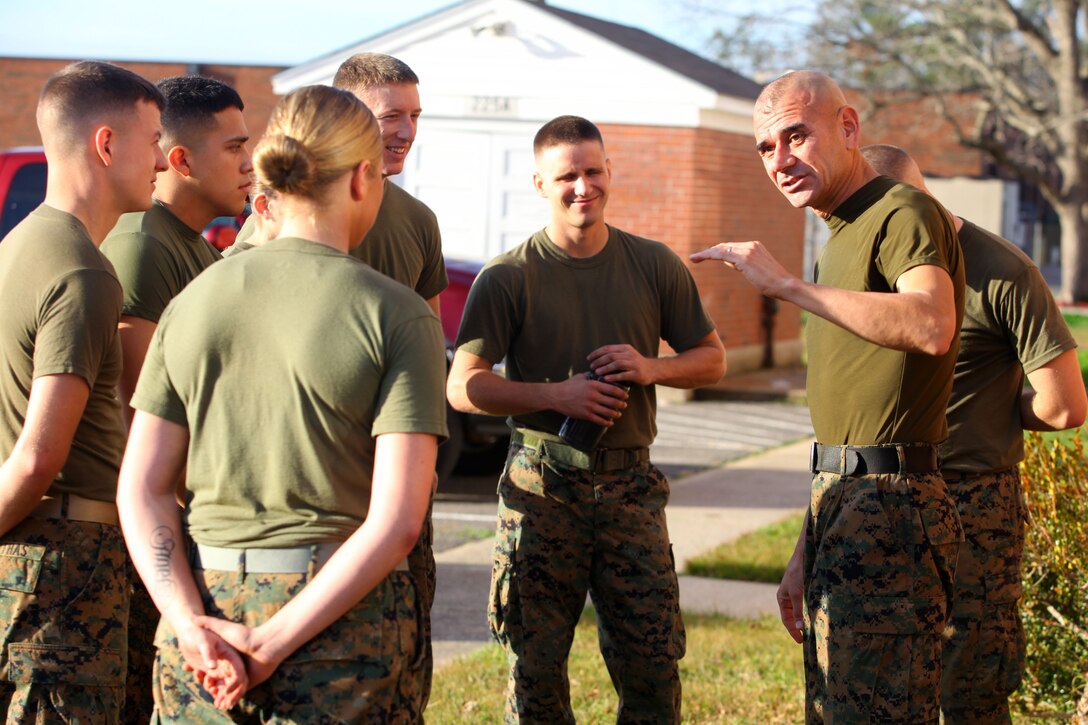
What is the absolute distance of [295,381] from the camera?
2.53 m

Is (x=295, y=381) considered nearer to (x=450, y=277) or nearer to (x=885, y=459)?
(x=885, y=459)

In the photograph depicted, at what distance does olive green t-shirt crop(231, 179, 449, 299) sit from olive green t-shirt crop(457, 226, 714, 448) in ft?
0.71

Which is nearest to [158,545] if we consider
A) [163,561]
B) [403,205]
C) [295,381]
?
[163,561]

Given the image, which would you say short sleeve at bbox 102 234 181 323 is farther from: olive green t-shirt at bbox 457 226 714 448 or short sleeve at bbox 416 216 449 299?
olive green t-shirt at bbox 457 226 714 448

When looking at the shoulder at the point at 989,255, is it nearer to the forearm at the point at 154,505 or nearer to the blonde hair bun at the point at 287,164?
→ the blonde hair bun at the point at 287,164

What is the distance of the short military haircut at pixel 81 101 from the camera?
3.21 m

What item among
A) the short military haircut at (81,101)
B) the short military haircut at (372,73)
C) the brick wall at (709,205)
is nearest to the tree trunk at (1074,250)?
the brick wall at (709,205)

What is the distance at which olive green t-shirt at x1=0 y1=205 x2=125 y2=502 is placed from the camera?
9.68ft

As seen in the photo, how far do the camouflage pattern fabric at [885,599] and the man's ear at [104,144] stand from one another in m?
2.14

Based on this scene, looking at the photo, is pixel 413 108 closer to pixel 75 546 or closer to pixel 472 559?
pixel 75 546

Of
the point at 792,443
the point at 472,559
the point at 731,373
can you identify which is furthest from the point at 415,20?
the point at 472,559

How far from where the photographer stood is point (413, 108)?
13.7 ft

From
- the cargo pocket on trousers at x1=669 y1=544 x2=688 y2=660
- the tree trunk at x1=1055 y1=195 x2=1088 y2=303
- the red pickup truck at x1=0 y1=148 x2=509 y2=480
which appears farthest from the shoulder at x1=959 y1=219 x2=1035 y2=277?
the tree trunk at x1=1055 y1=195 x2=1088 y2=303

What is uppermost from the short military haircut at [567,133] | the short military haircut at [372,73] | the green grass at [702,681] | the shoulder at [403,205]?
the short military haircut at [372,73]
